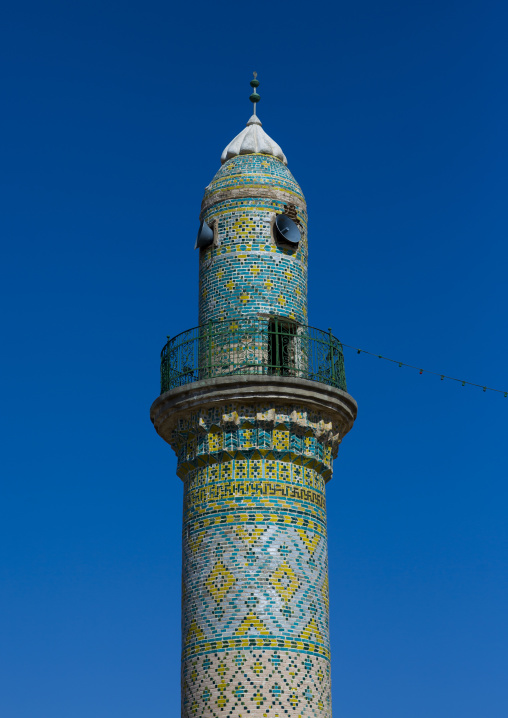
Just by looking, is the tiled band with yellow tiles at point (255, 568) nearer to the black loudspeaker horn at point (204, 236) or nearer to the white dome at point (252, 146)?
the black loudspeaker horn at point (204, 236)

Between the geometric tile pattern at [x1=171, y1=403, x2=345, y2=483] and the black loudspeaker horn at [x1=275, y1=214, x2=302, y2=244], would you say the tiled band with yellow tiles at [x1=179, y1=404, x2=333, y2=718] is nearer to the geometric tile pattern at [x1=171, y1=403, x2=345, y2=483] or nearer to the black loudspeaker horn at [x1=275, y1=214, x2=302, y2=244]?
the geometric tile pattern at [x1=171, y1=403, x2=345, y2=483]

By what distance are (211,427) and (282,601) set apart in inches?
145

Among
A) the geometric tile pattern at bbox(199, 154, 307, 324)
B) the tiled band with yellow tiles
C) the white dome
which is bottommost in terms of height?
the tiled band with yellow tiles

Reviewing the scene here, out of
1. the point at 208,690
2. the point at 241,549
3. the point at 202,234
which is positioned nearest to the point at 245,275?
the point at 202,234

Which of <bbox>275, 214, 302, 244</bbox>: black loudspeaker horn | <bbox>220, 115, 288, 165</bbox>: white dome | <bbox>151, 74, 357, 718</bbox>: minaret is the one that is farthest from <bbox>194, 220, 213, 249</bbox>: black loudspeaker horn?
<bbox>220, 115, 288, 165</bbox>: white dome

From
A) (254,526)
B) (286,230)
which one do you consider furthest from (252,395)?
(286,230)

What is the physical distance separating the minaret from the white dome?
523mm

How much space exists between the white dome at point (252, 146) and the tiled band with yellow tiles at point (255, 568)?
6527 mm

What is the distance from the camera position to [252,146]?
28.6 meters

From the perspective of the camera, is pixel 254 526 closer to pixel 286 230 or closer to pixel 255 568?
pixel 255 568

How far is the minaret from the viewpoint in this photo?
23.4 m

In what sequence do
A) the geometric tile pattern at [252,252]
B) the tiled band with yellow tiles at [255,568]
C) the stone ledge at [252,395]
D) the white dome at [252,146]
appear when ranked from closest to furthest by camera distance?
the tiled band with yellow tiles at [255,568]
the stone ledge at [252,395]
the geometric tile pattern at [252,252]
the white dome at [252,146]

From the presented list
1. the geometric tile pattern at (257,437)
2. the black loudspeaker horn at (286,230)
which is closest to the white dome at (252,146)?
the black loudspeaker horn at (286,230)

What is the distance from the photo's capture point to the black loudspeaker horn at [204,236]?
27.3 m
